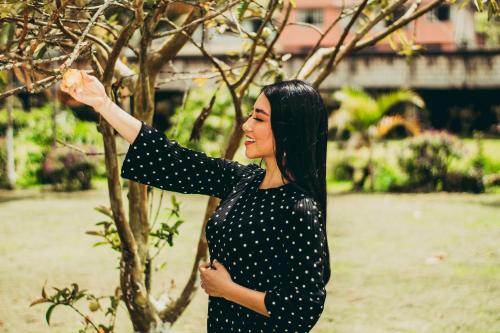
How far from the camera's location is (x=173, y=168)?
2.83m

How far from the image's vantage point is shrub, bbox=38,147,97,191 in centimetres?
1653

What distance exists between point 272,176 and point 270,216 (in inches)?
8.2

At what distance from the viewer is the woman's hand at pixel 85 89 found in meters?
2.53

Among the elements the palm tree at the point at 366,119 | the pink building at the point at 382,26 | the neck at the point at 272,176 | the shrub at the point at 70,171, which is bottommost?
the shrub at the point at 70,171

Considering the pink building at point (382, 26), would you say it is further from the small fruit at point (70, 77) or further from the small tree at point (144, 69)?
the small fruit at point (70, 77)

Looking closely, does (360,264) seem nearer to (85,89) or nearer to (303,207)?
(303,207)

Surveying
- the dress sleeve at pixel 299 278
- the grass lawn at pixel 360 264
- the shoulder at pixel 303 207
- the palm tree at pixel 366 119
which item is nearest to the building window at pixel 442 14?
the palm tree at pixel 366 119

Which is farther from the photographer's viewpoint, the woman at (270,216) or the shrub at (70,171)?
the shrub at (70,171)

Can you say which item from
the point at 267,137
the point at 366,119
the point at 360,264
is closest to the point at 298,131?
the point at 267,137

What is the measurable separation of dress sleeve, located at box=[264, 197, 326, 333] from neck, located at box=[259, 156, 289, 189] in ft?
0.71

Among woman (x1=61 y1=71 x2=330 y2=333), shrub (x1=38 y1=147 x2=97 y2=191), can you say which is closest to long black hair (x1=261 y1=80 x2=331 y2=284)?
woman (x1=61 y1=71 x2=330 y2=333)

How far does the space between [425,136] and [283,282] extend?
14098mm

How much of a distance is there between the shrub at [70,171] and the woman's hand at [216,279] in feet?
46.9

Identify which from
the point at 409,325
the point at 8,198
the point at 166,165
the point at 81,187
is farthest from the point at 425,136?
the point at 166,165
